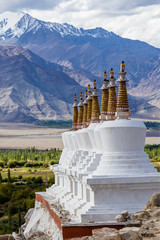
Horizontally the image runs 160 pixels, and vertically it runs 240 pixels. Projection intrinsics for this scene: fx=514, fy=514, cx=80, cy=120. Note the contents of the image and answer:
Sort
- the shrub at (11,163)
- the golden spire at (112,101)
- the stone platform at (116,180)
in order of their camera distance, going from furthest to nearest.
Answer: the shrub at (11,163)
the golden spire at (112,101)
the stone platform at (116,180)

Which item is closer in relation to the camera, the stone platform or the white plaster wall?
the stone platform

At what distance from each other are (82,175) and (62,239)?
8.32 ft

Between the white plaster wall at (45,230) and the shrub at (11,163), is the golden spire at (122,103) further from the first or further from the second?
the shrub at (11,163)

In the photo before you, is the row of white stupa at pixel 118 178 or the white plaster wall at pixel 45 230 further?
the white plaster wall at pixel 45 230

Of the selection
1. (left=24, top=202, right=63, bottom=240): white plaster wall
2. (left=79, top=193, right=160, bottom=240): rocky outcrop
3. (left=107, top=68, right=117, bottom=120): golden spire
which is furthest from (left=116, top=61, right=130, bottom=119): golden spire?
(left=24, top=202, right=63, bottom=240): white plaster wall

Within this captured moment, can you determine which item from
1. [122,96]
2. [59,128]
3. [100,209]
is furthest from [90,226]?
[59,128]

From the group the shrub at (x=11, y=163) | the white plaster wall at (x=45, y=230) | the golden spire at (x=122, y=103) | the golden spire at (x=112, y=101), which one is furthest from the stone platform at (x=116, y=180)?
the shrub at (x=11, y=163)

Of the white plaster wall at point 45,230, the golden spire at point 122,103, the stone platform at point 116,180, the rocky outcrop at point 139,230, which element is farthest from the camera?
the white plaster wall at point 45,230

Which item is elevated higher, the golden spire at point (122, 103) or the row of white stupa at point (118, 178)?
the golden spire at point (122, 103)

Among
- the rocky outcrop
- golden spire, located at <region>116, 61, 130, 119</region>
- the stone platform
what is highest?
golden spire, located at <region>116, 61, 130, 119</region>

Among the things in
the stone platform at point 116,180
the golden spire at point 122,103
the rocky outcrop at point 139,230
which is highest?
the golden spire at point 122,103

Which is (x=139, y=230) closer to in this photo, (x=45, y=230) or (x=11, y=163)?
(x=45, y=230)

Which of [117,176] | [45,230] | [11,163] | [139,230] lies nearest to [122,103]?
[117,176]

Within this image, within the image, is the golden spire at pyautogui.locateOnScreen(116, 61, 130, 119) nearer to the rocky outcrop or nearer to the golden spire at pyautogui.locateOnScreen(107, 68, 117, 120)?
the golden spire at pyautogui.locateOnScreen(107, 68, 117, 120)
